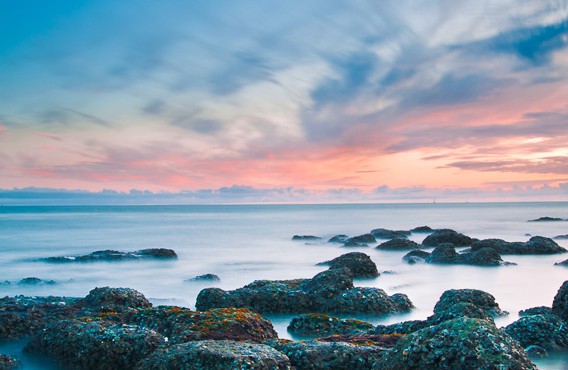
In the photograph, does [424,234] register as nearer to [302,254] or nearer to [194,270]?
[302,254]

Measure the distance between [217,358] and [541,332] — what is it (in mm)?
6303

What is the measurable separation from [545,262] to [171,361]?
899 inches

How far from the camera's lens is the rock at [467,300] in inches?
464

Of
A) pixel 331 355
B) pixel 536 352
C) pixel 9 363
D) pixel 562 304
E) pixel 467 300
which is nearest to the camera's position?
pixel 331 355

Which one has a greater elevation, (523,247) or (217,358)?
(217,358)

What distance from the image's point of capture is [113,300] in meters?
12.2

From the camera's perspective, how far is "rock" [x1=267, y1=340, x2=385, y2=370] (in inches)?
279

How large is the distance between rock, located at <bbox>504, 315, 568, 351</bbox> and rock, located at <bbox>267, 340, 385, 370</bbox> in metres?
3.37

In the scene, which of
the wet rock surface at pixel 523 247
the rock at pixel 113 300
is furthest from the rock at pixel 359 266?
the wet rock surface at pixel 523 247

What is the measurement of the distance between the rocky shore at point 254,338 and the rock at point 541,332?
17 millimetres

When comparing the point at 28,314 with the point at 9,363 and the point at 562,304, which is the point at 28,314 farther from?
the point at 562,304

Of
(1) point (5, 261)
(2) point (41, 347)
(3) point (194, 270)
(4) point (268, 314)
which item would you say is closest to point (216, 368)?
(2) point (41, 347)

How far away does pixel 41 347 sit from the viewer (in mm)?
9016

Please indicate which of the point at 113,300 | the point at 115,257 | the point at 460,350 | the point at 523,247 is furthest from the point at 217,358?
the point at 523,247
